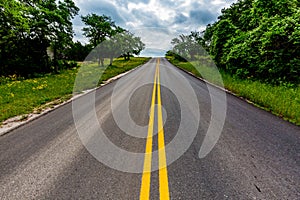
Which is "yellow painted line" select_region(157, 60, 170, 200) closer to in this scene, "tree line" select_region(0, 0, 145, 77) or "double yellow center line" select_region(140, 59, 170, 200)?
"double yellow center line" select_region(140, 59, 170, 200)

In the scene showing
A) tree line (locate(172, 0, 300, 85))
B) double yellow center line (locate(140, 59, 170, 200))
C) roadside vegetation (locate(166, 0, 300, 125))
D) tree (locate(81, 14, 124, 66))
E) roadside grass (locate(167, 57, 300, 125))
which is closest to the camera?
double yellow center line (locate(140, 59, 170, 200))

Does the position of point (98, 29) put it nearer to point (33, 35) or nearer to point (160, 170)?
point (33, 35)

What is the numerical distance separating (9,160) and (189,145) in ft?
11.5

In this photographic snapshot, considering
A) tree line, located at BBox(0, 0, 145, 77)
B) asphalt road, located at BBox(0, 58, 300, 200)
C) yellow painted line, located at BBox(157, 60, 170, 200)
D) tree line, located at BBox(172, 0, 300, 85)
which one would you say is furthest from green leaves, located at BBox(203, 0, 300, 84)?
tree line, located at BBox(0, 0, 145, 77)

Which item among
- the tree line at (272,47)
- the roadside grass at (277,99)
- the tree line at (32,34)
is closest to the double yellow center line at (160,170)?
the roadside grass at (277,99)

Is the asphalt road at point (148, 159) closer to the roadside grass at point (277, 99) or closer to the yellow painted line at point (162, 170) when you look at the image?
the yellow painted line at point (162, 170)

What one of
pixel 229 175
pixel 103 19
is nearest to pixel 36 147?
pixel 229 175

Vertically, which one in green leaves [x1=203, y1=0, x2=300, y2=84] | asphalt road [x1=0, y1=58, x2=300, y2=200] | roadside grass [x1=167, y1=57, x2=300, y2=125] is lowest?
asphalt road [x1=0, y1=58, x2=300, y2=200]

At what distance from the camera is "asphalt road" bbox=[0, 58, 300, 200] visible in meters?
2.36

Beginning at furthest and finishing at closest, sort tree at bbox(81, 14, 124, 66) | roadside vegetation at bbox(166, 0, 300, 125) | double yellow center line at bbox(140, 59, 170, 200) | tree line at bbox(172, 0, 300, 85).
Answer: tree at bbox(81, 14, 124, 66)
tree line at bbox(172, 0, 300, 85)
roadside vegetation at bbox(166, 0, 300, 125)
double yellow center line at bbox(140, 59, 170, 200)

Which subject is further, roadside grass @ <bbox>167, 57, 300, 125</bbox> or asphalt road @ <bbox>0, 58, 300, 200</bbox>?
roadside grass @ <bbox>167, 57, 300, 125</bbox>

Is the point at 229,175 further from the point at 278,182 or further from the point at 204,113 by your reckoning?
the point at 204,113

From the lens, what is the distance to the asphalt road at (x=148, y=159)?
2359 mm

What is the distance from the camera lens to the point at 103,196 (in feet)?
7.35
